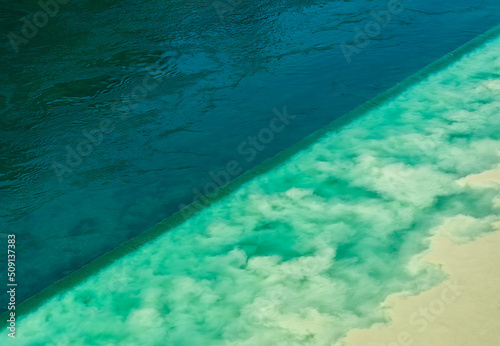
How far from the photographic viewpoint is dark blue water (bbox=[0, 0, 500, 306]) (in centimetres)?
296

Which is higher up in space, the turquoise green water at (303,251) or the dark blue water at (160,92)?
the dark blue water at (160,92)

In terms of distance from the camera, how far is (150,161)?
3260 mm

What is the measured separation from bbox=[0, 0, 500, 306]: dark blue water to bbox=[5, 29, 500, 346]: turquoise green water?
A: 237mm

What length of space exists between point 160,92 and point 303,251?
177 cm

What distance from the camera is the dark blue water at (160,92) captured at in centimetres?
296

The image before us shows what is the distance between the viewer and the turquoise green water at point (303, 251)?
225 centimetres

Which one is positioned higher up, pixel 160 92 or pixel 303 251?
pixel 160 92

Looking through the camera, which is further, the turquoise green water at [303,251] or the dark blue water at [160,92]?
the dark blue water at [160,92]

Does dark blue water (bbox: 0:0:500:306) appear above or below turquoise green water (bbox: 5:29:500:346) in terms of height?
above

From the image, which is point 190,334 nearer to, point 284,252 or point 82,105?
point 284,252

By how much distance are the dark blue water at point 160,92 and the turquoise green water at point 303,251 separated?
24 cm

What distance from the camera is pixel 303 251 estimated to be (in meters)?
2.57

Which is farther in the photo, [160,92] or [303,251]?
[160,92]

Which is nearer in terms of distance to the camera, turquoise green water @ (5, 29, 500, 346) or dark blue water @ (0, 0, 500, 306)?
turquoise green water @ (5, 29, 500, 346)
